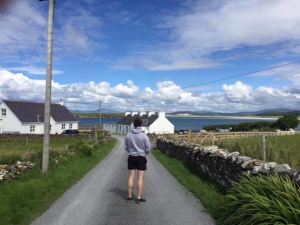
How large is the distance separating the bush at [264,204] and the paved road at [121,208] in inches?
27.6

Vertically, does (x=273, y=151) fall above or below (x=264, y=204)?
above

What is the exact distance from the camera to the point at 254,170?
32.9ft

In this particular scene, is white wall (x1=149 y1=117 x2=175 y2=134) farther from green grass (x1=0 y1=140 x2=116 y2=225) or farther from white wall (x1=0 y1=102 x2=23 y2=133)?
green grass (x1=0 y1=140 x2=116 y2=225)

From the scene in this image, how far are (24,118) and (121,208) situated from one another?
70.2 m

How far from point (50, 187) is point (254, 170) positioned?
249 inches

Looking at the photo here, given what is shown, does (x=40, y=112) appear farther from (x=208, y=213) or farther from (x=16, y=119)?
(x=208, y=213)

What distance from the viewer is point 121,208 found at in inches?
397

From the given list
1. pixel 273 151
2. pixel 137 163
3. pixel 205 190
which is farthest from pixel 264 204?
pixel 273 151

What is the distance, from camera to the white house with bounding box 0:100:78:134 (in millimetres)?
76438

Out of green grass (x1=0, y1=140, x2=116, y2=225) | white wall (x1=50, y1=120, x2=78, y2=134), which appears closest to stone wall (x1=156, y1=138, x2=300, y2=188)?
green grass (x1=0, y1=140, x2=116, y2=225)

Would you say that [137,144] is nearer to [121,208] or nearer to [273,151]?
[121,208]

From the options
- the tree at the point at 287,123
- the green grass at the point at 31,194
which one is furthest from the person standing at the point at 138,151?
the tree at the point at 287,123

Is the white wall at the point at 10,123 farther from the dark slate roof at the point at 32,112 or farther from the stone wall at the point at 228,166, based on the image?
the stone wall at the point at 228,166

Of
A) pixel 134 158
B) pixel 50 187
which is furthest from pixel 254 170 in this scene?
pixel 50 187
